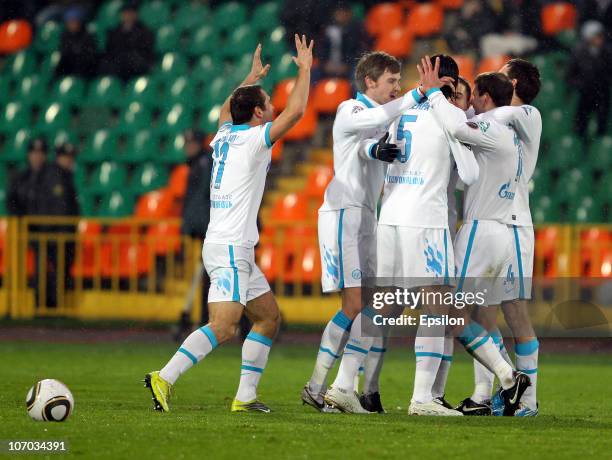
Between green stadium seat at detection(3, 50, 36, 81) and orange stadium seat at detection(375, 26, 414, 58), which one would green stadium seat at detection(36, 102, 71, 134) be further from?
orange stadium seat at detection(375, 26, 414, 58)

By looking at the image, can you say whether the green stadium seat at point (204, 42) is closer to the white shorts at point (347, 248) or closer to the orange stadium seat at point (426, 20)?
the orange stadium seat at point (426, 20)

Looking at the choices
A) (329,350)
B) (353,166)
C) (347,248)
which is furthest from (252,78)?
(329,350)

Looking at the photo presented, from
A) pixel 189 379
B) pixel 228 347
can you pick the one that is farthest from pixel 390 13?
pixel 189 379

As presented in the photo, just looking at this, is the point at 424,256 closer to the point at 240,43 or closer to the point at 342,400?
the point at 342,400

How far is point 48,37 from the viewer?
19.5 metres

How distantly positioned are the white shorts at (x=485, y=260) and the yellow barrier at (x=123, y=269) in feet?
22.1

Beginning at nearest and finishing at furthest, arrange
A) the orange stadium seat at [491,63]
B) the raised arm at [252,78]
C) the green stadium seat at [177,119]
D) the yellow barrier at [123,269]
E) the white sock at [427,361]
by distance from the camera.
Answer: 1. the white sock at [427,361]
2. the raised arm at [252,78]
3. the yellow barrier at [123,269]
4. the orange stadium seat at [491,63]
5. the green stadium seat at [177,119]

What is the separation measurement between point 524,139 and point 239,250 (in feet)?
5.86

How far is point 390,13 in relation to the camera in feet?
59.8

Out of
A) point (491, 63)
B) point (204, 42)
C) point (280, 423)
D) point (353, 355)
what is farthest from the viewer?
point (204, 42)

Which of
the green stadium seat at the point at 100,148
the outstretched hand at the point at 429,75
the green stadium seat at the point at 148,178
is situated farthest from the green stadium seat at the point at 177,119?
the outstretched hand at the point at 429,75

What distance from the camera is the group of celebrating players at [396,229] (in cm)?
696

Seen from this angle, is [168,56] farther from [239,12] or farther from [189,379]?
[189,379]

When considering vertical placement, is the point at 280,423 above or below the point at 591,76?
below
